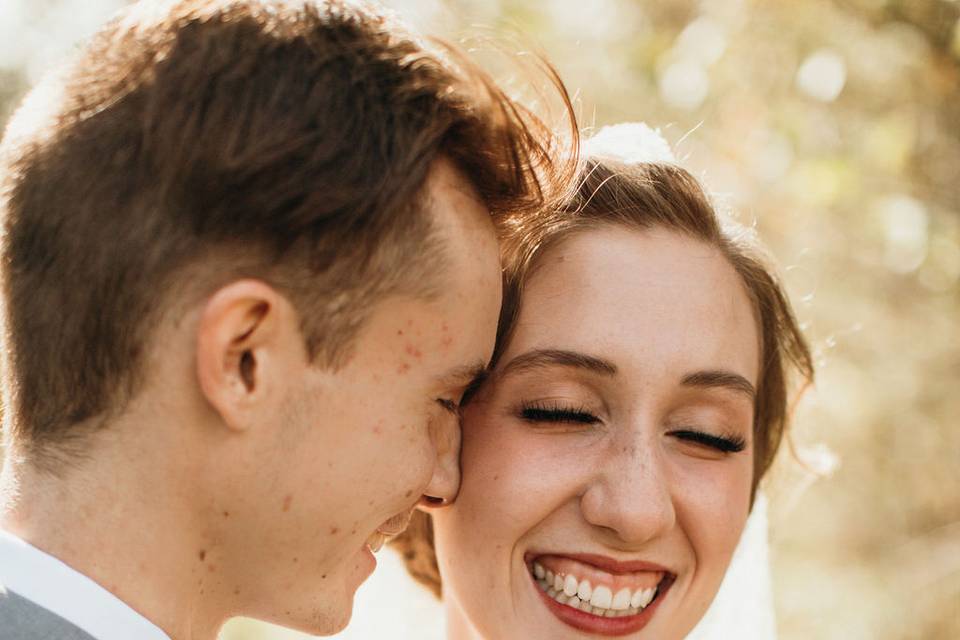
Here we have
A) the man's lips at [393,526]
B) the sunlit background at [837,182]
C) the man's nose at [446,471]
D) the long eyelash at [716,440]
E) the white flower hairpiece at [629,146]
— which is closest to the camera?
the man's lips at [393,526]

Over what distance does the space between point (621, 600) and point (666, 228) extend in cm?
90

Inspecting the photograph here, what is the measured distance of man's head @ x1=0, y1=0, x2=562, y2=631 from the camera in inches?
79.9

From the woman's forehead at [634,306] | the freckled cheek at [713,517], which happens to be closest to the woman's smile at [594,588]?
the freckled cheek at [713,517]

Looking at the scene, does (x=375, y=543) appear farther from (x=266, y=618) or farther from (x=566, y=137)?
(x=566, y=137)

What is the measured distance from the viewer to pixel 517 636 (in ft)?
8.85

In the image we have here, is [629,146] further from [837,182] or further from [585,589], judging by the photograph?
[837,182]

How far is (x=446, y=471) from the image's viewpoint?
2684 mm

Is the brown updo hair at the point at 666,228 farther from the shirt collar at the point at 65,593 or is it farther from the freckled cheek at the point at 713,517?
the shirt collar at the point at 65,593

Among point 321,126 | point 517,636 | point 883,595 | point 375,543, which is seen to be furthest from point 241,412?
point 883,595

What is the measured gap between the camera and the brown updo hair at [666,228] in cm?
275

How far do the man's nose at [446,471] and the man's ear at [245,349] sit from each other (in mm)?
577

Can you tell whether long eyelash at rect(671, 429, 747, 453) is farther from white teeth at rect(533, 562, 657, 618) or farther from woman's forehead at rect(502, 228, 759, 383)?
white teeth at rect(533, 562, 657, 618)

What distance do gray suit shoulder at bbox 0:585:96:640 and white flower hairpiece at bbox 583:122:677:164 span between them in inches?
68.1

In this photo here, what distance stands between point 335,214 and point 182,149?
11.3 inches
